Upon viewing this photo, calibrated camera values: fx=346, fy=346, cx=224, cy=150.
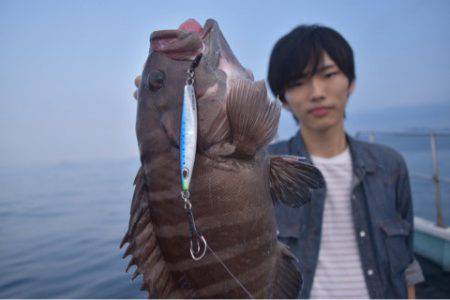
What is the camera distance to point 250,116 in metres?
1.42

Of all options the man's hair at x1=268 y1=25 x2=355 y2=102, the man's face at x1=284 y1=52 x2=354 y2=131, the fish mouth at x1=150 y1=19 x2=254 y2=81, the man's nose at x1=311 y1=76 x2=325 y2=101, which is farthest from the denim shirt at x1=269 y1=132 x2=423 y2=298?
the fish mouth at x1=150 y1=19 x2=254 y2=81

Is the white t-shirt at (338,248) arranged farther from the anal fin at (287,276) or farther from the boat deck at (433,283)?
the boat deck at (433,283)

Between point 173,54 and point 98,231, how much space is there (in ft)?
28.6

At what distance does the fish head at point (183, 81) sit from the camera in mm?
1438

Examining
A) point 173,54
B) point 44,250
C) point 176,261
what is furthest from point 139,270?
point 44,250

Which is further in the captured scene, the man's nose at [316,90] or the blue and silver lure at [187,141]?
the man's nose at [316,90]

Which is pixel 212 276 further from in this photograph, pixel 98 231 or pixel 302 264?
pixel 98 231

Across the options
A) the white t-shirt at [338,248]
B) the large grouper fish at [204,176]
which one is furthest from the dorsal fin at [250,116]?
the white t-shirt at [338,248]

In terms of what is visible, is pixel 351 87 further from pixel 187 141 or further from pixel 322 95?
pixel 187 141

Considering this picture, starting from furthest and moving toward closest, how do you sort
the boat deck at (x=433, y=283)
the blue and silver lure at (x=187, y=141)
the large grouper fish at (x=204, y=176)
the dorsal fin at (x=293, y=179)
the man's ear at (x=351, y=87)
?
the boat deck at (x=433, y=283) < the man's ear at (x=351, y=87) < the dorsal fin at (x=293, y=179) < the large grouper fish at (x=204, y=176) < the blue and silver lure at (x=187, y=141)

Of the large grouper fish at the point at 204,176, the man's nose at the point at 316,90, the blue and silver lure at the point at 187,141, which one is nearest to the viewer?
the blue and silver lure at the point at 187,141

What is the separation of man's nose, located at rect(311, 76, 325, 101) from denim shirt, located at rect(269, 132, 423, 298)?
1.91 feet

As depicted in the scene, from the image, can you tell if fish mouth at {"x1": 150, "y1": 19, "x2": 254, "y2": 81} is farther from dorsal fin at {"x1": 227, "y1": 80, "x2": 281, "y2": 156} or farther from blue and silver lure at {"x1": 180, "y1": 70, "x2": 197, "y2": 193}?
blue and silver lure at {"x1": 180, "y1": 70, "x2": 197, "y2": 193}

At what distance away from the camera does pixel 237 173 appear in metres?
1.46
